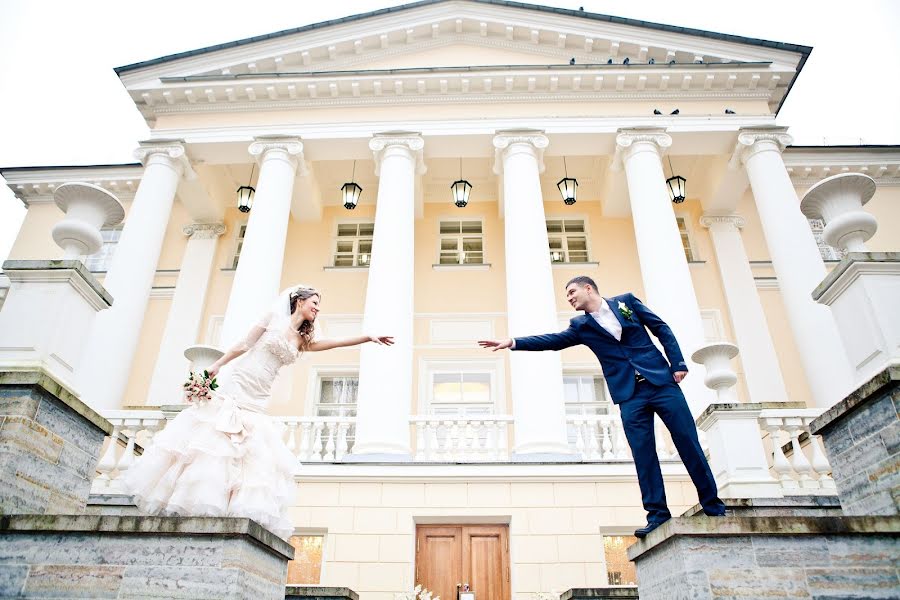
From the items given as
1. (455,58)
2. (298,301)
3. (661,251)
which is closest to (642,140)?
(661,251)

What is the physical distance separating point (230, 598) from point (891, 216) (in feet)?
61.8

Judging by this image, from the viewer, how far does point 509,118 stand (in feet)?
47.9

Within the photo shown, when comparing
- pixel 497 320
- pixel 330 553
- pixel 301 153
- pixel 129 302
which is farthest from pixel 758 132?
pixel 129 302

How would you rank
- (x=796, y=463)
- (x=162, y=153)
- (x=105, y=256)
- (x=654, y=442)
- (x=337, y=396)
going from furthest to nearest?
1. (x=105, y=256)
2. (x=337, y=396)
3. (x=162, y=153)
4. (x=796, y=463)
5. (x=654, y=442)

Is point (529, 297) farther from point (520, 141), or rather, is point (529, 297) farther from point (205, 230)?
point (205, 230)

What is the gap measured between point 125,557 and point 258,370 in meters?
1.42

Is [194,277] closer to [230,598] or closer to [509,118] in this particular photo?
[509,118]

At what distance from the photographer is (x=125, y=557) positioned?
3.32 m

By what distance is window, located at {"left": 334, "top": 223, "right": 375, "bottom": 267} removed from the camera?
55.7 ft

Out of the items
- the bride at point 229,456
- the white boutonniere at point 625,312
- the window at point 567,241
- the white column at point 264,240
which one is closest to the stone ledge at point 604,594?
the white boutonniere at point 625,312

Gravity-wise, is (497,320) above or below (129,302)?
above

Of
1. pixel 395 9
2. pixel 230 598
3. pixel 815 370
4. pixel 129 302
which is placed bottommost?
pixel 230 598

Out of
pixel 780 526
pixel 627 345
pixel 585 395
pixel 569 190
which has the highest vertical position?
pixel 569 190

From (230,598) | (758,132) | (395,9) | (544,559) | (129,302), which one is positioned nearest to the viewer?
(230,598)
